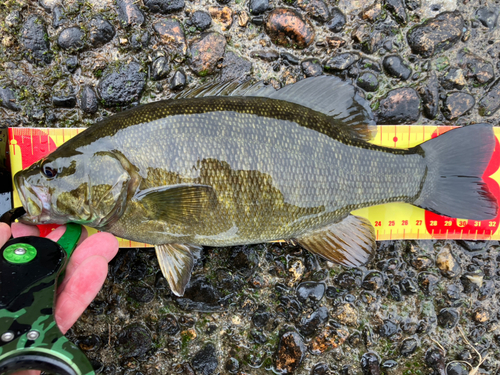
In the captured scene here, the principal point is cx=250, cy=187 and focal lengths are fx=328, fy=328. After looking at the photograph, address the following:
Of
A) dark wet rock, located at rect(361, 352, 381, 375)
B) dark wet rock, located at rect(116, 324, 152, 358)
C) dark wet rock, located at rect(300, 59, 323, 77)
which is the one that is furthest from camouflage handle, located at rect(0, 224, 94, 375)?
dark wet rock, located at rect(300, 59, 323, 77)

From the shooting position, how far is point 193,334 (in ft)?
8.57

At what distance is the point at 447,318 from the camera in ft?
8.87

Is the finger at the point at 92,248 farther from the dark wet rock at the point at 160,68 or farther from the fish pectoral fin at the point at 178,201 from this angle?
the dark wet rock at the point at 160,68

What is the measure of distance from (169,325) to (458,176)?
251cm

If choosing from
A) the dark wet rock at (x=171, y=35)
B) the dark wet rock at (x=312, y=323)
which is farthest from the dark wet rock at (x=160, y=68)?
the dark wet rock at (x=312, y=323)

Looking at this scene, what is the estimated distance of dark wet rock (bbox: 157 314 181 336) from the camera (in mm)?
2596

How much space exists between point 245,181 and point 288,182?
30 cm

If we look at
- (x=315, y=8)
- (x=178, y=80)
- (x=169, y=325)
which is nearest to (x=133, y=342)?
(x=169, y=325)

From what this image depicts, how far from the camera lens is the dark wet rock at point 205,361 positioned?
257 centimetres

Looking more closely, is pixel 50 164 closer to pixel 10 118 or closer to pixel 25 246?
pixel 25 246

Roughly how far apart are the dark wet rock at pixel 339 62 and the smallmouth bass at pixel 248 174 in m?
0.38

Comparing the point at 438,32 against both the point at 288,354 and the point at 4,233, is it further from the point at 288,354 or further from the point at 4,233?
the point at 4,233

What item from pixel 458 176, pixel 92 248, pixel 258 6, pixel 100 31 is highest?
pixel 258 6

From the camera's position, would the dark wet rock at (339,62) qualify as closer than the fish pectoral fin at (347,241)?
No
